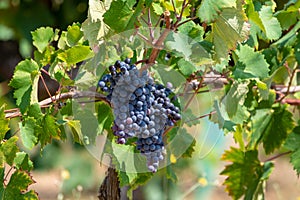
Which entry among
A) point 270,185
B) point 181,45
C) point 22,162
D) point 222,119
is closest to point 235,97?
point 222,119

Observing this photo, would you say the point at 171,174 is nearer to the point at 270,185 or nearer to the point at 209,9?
the point at 209,9

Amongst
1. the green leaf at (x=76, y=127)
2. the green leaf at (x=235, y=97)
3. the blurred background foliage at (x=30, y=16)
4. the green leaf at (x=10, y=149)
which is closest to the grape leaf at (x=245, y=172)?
the green leaf at (x=235, y=97)

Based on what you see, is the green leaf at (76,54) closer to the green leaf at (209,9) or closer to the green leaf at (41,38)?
the green leaf at (41,38)

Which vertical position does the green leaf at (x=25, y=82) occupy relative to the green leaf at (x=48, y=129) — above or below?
above

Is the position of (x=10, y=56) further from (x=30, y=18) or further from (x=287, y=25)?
(x=287, y=25)

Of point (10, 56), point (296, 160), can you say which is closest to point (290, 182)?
point (10, 56)

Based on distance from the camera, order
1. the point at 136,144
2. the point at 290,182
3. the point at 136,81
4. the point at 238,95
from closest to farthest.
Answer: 1. the point at 136,81
2. the point at 136,144
3. the point at 238,95
4. the point at 290,182
